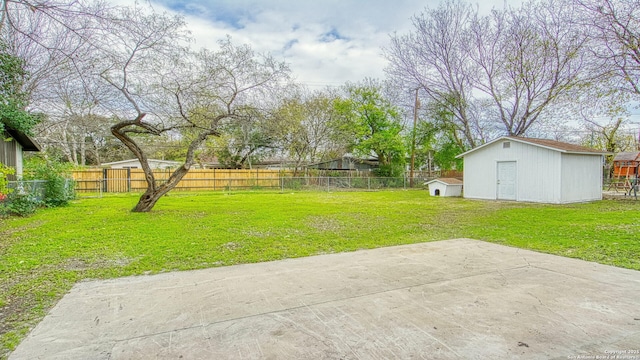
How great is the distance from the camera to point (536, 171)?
42.3 ft

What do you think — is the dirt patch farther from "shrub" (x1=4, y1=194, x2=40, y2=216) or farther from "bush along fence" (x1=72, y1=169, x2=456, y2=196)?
"bush along fence" (x1=72, y1=169, x2=456, y2=196)

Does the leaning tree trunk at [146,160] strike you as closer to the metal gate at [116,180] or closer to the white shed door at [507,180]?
the metal gate at [116,180]

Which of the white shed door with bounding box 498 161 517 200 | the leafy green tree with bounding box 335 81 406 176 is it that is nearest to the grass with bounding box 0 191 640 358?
the white shed door with bounding box 498 161 517 200

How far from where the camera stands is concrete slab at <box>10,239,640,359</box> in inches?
87.1

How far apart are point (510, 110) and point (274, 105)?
1437 centimetres

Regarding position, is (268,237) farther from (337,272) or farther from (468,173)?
(468,173)

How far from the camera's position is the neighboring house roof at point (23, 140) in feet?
36.2

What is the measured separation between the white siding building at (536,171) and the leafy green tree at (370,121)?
9.19 m

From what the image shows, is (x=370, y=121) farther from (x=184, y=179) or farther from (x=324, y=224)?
(x=324, y=224)

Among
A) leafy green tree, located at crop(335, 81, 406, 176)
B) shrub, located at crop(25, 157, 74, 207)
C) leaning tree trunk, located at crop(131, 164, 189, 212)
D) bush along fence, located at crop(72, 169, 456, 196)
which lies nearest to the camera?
leaning tree trunk, located at crop(131, 164, 189, 212)

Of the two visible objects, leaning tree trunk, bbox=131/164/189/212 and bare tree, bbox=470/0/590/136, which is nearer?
leaning tree trunk, bbox=131/164/189/212

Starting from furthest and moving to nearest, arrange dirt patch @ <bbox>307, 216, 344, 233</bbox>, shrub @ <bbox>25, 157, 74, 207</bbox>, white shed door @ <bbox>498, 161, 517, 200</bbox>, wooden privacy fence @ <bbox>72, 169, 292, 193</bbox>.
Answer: wooden privacy fence @ <bbox>72, 169, 292, 193</bbox> → white shed door @ <bbox>498, 161, 517, 200</bbox> → shrub @ <bbox>25, 157, 74, 207</bbox> → dirt patch @ <bbox>307, 216, 344, 233</bbox>

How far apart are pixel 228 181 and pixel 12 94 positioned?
12.8m

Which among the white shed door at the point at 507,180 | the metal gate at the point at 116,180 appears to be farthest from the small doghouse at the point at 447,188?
the metal gate at the point at 116,180
